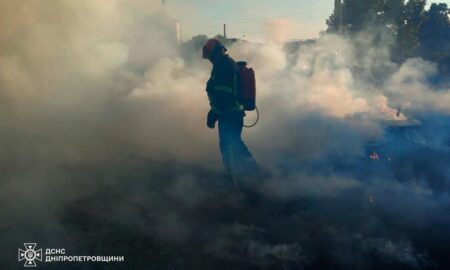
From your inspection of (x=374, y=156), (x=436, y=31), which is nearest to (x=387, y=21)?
(x=436, y=31)

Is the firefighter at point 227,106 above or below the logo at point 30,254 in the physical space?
above

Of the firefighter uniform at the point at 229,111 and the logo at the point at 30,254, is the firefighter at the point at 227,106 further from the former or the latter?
the logo at the point at 30,254

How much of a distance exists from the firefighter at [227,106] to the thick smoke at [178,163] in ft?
1.23

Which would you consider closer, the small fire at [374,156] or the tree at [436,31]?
the small fire at [374,156]

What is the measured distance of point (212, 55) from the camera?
19.3ft

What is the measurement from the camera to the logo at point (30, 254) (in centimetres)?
386

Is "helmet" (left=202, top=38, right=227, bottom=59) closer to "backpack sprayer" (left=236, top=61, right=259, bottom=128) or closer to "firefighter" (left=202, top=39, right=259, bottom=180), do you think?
"firefighter" (left=202, top=39, right=259, bottom=180)

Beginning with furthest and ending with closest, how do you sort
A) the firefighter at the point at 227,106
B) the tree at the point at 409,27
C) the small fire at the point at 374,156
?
the tree at the point at 409,27
the small fire at the point at 374,156
the firefighter at the point at 227,106

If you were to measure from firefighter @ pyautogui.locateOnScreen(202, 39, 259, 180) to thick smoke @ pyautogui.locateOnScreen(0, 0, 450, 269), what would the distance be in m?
0.38

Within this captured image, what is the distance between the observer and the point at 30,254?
13.0ft

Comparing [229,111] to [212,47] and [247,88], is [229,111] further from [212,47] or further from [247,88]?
[212,47]

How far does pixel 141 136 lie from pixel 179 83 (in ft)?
5.21

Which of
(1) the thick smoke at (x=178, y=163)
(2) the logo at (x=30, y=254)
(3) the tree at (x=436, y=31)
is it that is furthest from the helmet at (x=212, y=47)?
(3) the tree at (x=436, y=31)

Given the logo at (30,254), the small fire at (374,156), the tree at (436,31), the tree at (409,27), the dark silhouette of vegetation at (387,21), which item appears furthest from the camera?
the tree at (436,31)
